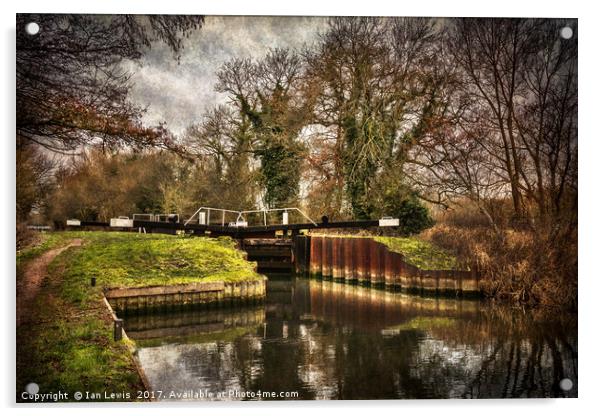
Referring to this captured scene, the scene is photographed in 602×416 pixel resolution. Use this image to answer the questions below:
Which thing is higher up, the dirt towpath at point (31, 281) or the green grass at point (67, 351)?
the dirt towpath at point (31, 281)

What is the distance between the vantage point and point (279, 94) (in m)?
5.04

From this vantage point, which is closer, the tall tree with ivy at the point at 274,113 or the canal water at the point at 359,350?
the canal water at the point at 359,350

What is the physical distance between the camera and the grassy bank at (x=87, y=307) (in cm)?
414

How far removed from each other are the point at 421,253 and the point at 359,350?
4.51ft

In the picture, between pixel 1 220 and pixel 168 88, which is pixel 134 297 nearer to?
pixel 1 220

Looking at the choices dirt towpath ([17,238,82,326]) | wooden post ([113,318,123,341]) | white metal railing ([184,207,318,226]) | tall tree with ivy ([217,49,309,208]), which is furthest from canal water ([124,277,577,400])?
tall tree with ivy ([217,49,309,208])

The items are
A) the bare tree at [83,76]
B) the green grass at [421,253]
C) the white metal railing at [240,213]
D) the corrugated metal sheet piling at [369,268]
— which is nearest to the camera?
the bare tree at [83,76]

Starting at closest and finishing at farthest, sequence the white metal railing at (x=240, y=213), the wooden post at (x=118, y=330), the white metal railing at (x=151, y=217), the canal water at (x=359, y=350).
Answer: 1. the wooden post at (x=118, y=330)
2. the canal water at (x=359, y=350)
3. the white metal railing at (x=151, y=217)
4. the white metal railing at (x=240, y=213)

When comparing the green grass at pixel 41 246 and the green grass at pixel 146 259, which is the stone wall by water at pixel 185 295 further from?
the green grass at pixel 41 246

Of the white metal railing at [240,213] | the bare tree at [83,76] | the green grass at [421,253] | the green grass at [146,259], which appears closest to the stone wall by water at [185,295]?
the green grass at [146,259]

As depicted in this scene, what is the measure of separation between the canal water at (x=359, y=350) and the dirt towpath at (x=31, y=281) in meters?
1.02

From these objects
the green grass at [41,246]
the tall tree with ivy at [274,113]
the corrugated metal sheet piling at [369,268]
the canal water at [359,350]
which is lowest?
the canal water at [359,350]

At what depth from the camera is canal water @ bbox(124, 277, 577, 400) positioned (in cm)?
434

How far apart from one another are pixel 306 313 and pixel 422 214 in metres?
1.92
